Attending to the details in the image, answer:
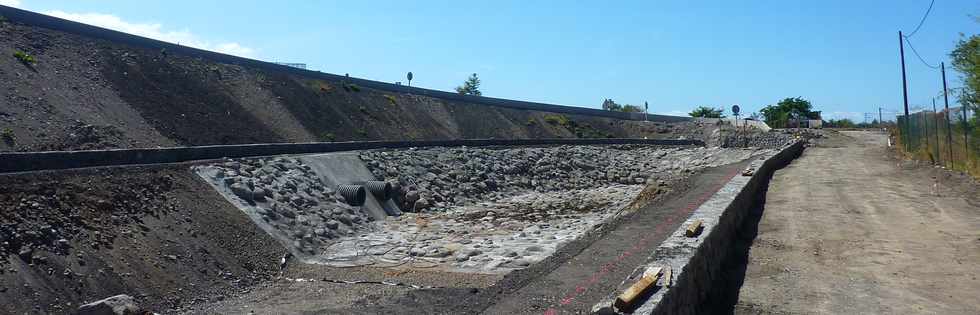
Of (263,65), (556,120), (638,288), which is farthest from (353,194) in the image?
(556,120)

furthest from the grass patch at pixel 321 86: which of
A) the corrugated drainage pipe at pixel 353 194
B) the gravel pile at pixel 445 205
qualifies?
the corrugated drainage pipe at pixel 353 194

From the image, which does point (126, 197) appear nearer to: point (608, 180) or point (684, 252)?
point (684, 252)

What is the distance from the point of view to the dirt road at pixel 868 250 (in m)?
8.65

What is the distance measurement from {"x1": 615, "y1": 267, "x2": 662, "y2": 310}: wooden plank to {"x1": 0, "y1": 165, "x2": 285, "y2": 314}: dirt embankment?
779 cm

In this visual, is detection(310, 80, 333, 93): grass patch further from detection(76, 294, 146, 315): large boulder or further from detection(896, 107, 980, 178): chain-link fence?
detection(76, 294, 146, 315): large boulder

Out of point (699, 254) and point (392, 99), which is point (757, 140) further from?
point (699, 254)

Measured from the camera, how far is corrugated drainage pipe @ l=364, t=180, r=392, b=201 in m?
22.5

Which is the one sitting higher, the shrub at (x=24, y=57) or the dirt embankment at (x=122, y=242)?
the shrub at (x=24, y=57)

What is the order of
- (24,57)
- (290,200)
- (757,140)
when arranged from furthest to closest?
(757,140) → (24,57) → (290,200)

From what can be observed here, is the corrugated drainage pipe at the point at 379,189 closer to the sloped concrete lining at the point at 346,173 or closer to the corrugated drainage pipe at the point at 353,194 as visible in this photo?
the sloped concrete lining at the point at 346,173

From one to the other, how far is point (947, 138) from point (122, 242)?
23.0 meters

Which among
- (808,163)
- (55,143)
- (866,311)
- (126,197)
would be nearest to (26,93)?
(55,143)

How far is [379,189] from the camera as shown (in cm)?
2248

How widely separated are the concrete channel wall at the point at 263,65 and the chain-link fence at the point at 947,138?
31018 mm
